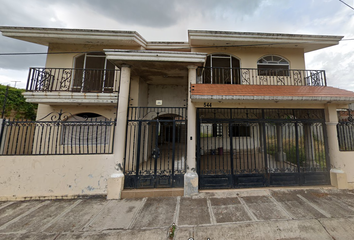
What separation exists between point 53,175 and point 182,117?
4578mm

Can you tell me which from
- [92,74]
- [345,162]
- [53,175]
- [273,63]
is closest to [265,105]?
[345,162]

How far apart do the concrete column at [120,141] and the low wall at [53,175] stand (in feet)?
0.65

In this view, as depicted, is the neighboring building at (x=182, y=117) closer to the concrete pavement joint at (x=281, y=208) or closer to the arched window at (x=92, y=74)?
the arched window at (x=92, y=74)

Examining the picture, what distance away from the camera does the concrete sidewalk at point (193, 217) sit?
110 inches

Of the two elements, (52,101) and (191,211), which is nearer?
(191,211)

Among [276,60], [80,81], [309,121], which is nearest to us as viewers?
[309,121]

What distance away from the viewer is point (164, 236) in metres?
2.75

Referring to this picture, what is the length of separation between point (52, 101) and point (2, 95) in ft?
13.0

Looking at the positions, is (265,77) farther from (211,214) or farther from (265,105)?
(211,214)

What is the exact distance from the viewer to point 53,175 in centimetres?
416

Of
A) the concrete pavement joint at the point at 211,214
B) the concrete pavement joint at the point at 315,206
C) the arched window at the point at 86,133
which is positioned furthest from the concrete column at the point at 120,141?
the concrete pavement joint at the point at 315,206

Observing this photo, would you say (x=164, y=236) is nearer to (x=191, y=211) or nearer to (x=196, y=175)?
(x=191, y=211)

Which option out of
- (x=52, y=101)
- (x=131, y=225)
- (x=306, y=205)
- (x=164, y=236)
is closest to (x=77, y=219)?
(x=131, y=225)

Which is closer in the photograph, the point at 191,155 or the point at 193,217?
the point at 193,217
